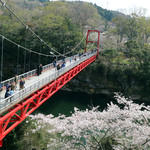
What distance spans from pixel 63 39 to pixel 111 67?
950cm

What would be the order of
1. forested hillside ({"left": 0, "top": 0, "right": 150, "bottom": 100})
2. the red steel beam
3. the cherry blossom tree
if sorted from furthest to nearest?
forested hillside ({"left": 0, "top": 0, "right": 150, "bottom": 100}) → the cherry blossom tree → the red steel beam

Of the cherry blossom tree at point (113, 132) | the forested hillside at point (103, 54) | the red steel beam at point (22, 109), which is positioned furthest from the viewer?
the forested hillside at point (103, 54)

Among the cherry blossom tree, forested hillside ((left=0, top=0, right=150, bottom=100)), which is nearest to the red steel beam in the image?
the cherry blossom tree

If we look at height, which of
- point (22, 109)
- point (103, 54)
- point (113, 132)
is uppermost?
point (103, 54)

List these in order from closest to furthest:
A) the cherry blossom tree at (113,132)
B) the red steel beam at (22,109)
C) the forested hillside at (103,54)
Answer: the red steel beam at (22,109) → the cherry blossom tree at (113,132) → the forested hillside at (103,54)

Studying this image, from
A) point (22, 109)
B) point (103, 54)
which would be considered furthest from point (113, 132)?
point (103, 54)

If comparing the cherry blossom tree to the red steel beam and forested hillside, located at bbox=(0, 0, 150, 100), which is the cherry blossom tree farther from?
forested hillside, located at bbox=(0, 0, 150, 100)

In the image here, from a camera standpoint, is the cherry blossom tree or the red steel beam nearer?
the red steel beam

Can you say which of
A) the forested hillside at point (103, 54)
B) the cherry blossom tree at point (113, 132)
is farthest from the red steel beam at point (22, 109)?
the forested hillside at point (103, 54)

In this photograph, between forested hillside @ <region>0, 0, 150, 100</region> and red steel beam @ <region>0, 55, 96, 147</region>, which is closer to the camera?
red steel beam @ <region>0, 55, 96, 147</region>

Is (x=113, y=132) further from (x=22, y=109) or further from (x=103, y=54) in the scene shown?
(x=103, y=54)

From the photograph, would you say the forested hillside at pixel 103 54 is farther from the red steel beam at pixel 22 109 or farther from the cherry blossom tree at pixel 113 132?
the cherry blossom tree at pixel 113 132

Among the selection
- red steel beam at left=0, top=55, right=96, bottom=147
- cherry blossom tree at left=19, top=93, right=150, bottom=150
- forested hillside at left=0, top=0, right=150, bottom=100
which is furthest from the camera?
forested hillside at left=0, top=0, right=150, bottom=100

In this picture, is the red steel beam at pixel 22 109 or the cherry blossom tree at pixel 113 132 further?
the cherry blossom tree at pixel 113 132
